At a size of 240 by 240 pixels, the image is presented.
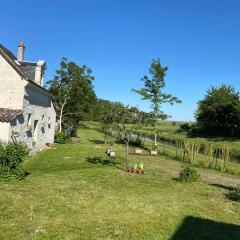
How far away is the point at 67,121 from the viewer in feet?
181

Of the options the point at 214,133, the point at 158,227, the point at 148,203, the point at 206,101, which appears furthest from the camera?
the point at 206,101

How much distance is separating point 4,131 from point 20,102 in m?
3.10

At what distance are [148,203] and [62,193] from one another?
3.41m

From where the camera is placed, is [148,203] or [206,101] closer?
[148,203]

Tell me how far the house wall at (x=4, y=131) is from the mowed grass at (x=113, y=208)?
3.69m

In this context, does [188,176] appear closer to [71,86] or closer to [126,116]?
[126,116]

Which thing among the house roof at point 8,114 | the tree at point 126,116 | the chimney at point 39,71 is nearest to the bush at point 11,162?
the house roof at point 8,114

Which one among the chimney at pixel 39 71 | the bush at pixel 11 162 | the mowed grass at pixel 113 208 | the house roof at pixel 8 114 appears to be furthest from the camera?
the chimney at pixel 39 71

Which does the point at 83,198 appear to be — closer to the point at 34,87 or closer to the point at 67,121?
the point at 34,87

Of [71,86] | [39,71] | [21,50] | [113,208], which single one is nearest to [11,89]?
[39,71]

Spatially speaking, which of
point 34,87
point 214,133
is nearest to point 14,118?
point 34,87

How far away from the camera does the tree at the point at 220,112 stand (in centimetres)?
7131

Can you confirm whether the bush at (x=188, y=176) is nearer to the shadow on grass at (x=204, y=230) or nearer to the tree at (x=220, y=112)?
the shadow on grass at (x=204, y=230)

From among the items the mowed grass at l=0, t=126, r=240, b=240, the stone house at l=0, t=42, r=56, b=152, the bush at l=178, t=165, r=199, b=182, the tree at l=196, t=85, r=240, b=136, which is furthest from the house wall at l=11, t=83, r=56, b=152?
the tree at l=196, t=85, r=240, b=136
